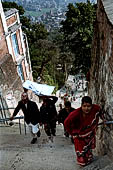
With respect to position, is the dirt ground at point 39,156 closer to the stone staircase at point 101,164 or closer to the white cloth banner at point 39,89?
the stone staircase at point 101,164

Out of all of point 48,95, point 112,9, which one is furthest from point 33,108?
point 112,9

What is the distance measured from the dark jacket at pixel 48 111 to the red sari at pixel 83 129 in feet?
4.70

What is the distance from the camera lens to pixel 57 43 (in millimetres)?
24562

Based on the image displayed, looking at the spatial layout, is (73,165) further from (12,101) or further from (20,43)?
(20,43)

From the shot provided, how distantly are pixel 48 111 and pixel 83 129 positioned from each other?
1.59 m

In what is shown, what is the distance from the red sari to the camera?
3719 mm

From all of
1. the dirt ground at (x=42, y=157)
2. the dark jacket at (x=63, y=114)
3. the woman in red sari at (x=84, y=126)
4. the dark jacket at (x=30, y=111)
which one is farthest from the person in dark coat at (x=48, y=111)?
the woman in red sari at (x=84, y=126)

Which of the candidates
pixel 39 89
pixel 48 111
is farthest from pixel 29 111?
pixel 39 89

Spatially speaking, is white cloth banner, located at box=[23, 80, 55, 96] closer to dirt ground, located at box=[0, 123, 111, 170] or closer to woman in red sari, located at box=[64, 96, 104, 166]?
dirt ground, located at box=[0, 123, 111, 170]

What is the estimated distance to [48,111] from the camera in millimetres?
5285

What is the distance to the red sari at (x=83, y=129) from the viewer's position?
3719 mm

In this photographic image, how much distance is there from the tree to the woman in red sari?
581 inches

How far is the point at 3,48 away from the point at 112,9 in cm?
832

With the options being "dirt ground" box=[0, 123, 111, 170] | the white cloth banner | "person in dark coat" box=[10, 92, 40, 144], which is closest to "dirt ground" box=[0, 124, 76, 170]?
"dirt ground" box=[0, 123, 111, 170]
